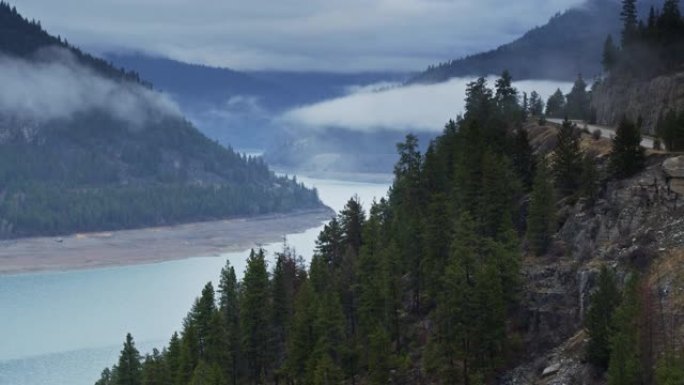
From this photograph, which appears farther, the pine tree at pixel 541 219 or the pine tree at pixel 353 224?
the pine tree at pixel 353 224

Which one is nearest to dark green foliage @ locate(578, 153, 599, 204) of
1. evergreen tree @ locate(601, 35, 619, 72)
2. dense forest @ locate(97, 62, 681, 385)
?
dense forest @ locate(97, 62, 681, 385)

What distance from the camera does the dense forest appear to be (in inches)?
1918

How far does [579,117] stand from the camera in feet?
324

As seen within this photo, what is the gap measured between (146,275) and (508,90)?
97.7 meters

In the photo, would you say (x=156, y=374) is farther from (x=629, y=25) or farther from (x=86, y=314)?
(x=629, y=25)

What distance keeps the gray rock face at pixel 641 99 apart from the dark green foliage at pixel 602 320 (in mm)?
27324

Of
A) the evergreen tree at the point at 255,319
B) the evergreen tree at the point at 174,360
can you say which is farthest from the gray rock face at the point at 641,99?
the evergreen tree at the point at 174,360

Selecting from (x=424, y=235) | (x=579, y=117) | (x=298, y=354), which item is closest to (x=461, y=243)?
(x=424, y=235)

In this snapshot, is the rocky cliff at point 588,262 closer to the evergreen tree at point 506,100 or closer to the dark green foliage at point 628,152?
the dark green foliage at point 628,152

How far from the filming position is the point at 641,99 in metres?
75.2

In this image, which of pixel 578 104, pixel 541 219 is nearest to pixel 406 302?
pixel 541 219

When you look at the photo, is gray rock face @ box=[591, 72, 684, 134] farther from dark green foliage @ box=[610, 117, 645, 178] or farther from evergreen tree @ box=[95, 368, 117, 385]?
evergreen tree @ box=[95, 368, 117, 385]

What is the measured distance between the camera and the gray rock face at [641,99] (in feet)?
229

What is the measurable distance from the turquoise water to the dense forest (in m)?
30.6
